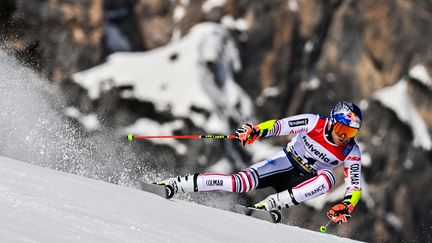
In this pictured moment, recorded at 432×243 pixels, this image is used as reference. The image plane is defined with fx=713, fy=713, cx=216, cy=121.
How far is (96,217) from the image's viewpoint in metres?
4.53

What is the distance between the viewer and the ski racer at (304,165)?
805 centimetres

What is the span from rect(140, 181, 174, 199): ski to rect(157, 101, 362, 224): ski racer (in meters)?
0.32

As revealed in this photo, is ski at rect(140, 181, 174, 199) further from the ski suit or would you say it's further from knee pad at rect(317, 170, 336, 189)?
knee pad at rect(317, 170, 336, 189)

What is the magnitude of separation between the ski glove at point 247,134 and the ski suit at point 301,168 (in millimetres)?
105

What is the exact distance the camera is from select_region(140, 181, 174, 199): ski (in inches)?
291

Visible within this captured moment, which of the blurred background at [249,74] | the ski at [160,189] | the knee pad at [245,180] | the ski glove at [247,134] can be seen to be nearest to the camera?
the ski at [160,189]

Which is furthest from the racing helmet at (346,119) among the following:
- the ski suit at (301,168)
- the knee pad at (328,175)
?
the knee pad at (328,175)

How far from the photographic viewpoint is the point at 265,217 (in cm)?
805

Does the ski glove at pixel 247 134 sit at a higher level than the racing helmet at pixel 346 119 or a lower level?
higher

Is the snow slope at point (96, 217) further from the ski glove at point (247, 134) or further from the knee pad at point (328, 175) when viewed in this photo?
the knee pad at point (328, 175)

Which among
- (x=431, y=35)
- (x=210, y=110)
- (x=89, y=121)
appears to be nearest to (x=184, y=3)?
(x=210, y=110)

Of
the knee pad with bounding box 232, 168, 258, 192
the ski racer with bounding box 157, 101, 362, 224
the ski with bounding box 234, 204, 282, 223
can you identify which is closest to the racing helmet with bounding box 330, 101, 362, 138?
the ski racer with bounding box 157, 101, 362, 224

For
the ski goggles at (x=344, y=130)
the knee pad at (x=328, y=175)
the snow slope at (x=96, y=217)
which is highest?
the snow slope at (x=96, y=217)

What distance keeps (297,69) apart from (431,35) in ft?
27.7
